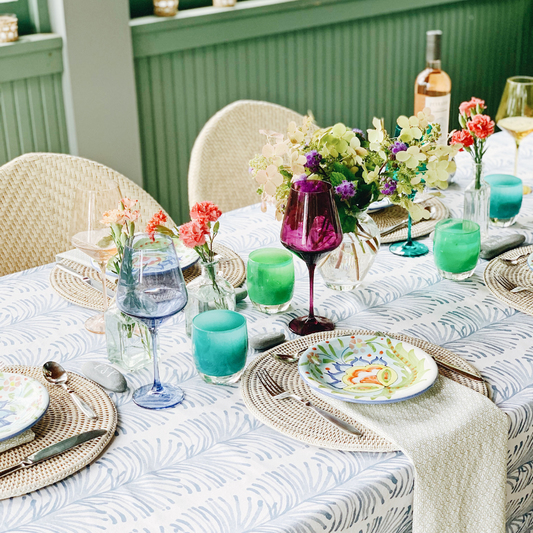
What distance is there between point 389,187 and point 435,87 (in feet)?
2.32

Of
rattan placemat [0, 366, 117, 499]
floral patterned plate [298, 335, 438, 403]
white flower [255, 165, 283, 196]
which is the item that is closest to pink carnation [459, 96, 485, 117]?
white flower [255, 165, 283, 196]

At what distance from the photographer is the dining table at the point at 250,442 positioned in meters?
0.76

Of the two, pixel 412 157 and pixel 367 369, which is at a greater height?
pixel 412 157

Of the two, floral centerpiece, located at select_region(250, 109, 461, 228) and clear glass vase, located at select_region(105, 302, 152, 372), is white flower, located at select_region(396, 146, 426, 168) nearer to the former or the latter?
floral centerpiece, located at select_region(250, 109, 461, 228)

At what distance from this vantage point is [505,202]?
1.50 metres

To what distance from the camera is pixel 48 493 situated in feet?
2.60

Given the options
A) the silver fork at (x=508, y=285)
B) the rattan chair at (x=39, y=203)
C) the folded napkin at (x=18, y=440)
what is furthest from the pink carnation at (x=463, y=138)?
the folded napkin at (x=18, y=440)

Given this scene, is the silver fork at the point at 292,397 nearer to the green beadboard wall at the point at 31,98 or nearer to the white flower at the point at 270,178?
the white flower at the point at 270,178

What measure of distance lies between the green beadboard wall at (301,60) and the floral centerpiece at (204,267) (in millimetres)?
1578

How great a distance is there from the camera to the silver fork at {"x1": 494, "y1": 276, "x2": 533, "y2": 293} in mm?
1234

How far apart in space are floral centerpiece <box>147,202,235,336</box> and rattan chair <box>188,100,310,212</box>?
2.75ft

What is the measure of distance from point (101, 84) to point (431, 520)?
1.91 metres

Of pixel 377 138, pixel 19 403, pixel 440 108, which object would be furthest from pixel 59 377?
pixel 440 108

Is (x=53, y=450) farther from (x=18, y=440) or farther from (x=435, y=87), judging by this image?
(x=435, y=87)
